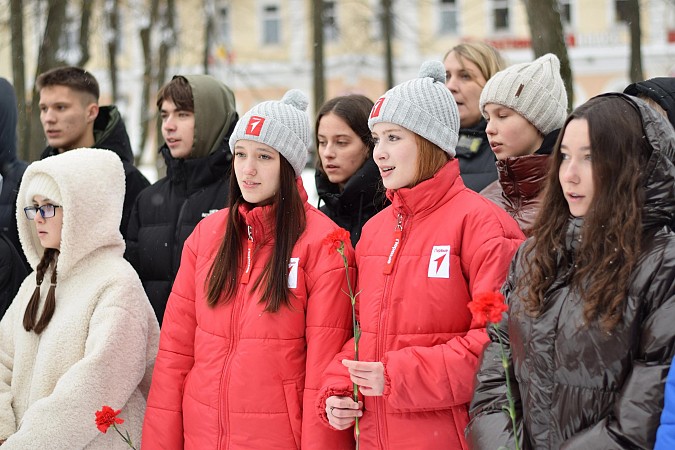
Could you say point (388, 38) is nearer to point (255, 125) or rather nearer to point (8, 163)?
point (8, 163)

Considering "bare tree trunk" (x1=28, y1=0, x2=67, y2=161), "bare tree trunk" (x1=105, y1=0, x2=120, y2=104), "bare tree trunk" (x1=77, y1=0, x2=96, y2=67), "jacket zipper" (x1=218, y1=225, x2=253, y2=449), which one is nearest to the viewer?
"jacket zipper" (x1=218, y1=225, x2=253, y2=449)

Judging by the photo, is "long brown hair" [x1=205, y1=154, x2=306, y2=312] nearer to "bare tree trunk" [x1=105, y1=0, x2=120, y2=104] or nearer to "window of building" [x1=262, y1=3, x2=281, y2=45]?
"bare tree trunk" [x1=105, y1=0, x2=120, y2=104]

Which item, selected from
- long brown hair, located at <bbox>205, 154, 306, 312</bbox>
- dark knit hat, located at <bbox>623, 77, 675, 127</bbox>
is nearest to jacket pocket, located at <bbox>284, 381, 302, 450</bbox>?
long brown hair, located at <bbox>205, 154, 306, 312</bbox>

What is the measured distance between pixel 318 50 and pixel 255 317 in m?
10.9

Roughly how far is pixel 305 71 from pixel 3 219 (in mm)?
27335

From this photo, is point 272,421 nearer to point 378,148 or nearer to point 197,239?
point 197,239

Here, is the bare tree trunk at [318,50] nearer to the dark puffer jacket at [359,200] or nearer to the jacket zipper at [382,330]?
the dark puffer jacket at [359,200]

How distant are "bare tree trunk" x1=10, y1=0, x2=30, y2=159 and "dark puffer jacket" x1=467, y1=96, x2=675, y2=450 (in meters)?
9.09

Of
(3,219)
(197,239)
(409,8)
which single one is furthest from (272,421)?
(409,8)

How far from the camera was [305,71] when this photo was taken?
32.2 metres

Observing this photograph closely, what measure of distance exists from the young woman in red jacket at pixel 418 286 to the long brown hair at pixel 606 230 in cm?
35

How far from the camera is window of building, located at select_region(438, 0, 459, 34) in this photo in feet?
108

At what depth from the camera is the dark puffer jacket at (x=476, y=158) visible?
481cm

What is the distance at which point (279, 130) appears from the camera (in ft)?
12.5
